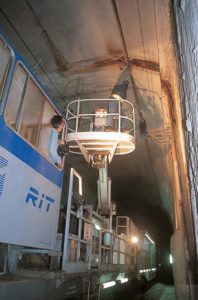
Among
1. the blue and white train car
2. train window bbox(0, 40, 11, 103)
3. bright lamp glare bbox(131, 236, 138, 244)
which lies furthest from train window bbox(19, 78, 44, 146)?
bright lamp glare bbox(131, 236, 138, 244)

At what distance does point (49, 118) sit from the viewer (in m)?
4.13

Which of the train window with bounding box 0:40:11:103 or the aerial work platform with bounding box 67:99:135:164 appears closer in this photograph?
the train window with bounding box 0:40:11:103

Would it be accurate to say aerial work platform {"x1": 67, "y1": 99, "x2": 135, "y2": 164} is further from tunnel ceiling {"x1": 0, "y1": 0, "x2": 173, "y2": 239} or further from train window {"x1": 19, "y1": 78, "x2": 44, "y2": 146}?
train window {"x1": 19, "y1": 78, "x2": 44, "y2": 146}

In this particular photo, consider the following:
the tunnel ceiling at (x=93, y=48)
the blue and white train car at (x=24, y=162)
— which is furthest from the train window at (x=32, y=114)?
the tunnel ceiling at (x=93, y=48)

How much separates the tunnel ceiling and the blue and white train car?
2.02m

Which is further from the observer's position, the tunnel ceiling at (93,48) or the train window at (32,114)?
the tunnel ceiling at (93,48)

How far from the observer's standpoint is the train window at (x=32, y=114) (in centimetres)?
346

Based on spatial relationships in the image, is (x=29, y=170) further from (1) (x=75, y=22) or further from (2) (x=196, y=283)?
(1) (x=75, y=22)

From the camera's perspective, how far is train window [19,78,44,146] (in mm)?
3461

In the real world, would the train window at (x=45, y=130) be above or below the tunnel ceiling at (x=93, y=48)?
below

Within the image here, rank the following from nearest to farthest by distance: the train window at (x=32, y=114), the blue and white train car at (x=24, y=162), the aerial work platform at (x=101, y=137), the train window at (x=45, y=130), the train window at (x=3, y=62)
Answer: the blue and white train car at (x=24, y=162) < the train window at (x=3, y=62) < the train window at (x=32, y=114) < the train window at (x=45, y=130) < the aerial work platform at (x=101, y=137)

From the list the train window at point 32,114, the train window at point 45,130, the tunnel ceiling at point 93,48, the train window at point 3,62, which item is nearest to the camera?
the train window at point 3,62

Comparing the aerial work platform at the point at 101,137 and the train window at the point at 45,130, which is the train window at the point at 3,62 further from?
the aerial work platform at the point at 101,137

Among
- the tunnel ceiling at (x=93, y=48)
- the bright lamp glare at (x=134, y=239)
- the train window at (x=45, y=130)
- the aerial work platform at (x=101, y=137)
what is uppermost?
the tunnel ceiling at (x=93, y=48)
